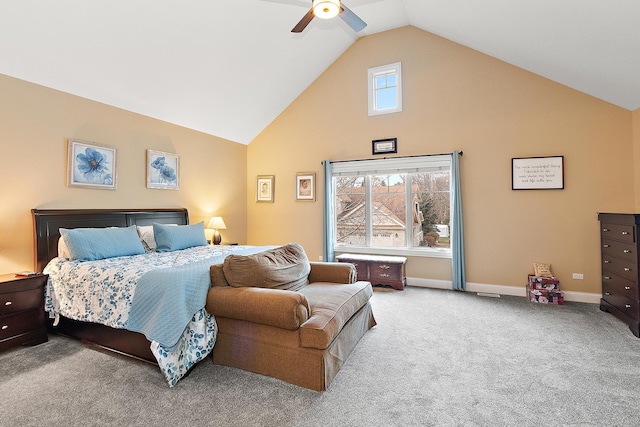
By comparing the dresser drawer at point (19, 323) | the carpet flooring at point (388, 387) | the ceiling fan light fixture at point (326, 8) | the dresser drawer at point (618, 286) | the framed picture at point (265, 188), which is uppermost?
the ceiling fan light fixture at point (326, 8)

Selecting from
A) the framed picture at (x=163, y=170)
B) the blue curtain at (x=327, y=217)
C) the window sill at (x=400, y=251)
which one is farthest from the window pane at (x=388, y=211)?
the framed picture at (x=163, y=170)

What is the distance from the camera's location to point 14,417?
187cm

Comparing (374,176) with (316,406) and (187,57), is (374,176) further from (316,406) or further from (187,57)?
(316,406)

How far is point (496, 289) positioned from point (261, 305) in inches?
148

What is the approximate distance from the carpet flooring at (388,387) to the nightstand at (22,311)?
0.12 m

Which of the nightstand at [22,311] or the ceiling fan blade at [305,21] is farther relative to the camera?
the ceiling fan blade at [305,21]

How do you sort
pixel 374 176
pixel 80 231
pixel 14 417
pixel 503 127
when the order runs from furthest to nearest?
pixel 374 176 → pixel 503 127 → pixel 80 231 → pixel 14 417

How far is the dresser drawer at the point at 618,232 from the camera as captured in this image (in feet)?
10.4

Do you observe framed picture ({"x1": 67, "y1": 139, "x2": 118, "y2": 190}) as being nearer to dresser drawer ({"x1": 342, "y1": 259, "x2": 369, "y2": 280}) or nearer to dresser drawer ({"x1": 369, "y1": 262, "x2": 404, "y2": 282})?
dresser drawer ({"x1": 342, "y1": 259, "x2": 369, "y2": 280})

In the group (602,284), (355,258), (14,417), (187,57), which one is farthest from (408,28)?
(14,417)

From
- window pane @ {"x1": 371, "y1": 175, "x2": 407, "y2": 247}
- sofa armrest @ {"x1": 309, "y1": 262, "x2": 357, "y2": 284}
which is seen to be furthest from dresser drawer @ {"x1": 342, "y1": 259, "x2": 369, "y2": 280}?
sofa armrest @ {"x1": 309, "y1": 262, "x2": 357, "y2": 284}

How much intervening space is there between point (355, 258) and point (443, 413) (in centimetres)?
315

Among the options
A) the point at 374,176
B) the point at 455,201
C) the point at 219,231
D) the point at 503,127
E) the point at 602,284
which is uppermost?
the point at 503,127

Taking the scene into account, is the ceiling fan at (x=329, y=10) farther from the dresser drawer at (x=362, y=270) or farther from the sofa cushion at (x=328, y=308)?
the dresser drawer at (x=362, y=270)
